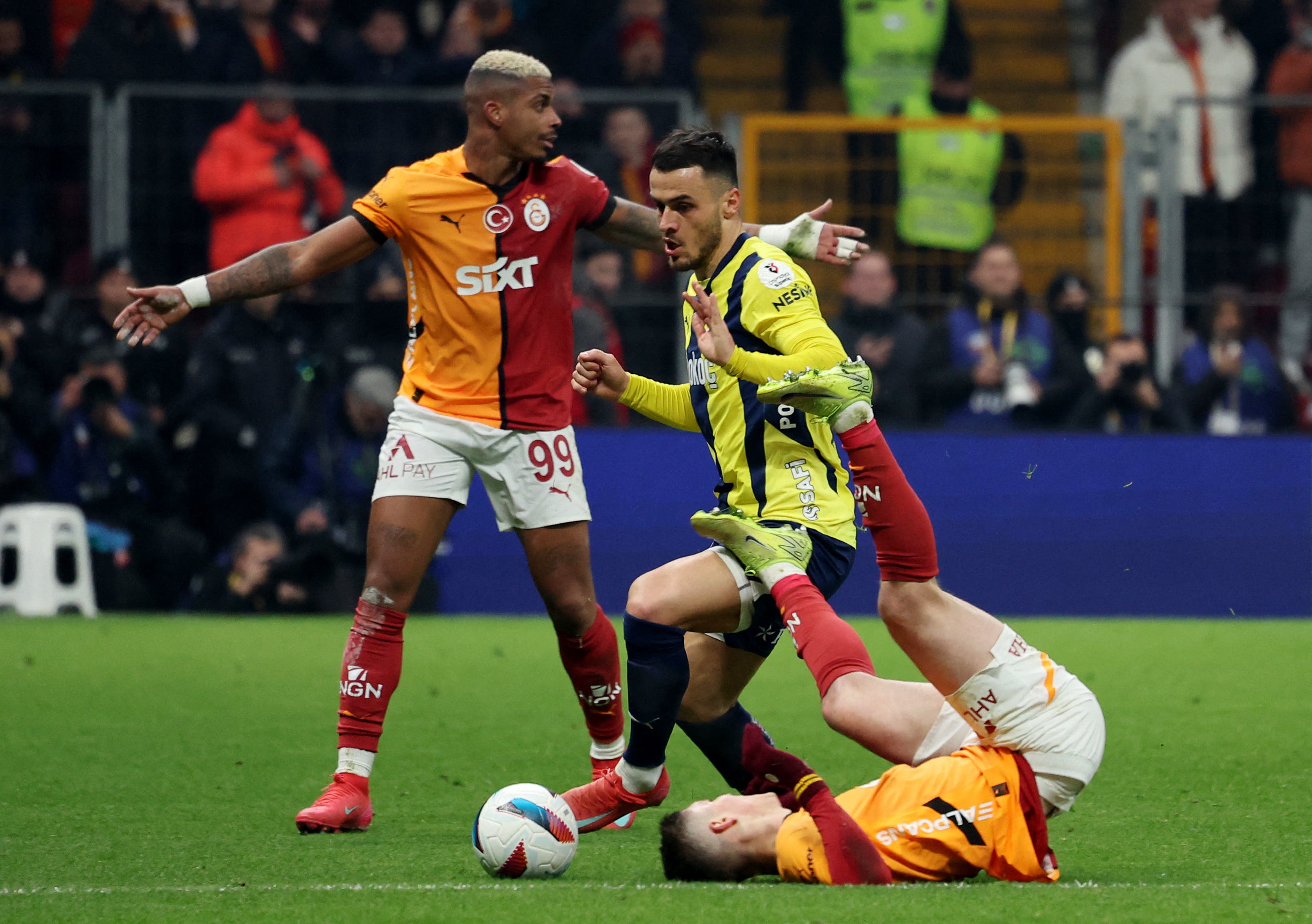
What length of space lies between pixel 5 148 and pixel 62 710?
18.1ft

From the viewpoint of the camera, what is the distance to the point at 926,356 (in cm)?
1227

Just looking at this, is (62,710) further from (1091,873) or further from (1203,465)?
(1203,465)

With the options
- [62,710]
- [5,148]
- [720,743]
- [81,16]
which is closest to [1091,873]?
[720,743]

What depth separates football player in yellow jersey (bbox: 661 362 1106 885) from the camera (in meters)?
4.80

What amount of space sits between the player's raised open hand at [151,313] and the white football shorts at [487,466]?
779 millimetres

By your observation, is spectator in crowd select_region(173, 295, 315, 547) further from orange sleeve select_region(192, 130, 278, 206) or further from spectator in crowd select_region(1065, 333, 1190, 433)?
spectator in crowd select_region(1065, 333, 1190, 433)

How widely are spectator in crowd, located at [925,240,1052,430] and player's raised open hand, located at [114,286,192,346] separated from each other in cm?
705

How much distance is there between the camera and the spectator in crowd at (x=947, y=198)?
40.9 ft

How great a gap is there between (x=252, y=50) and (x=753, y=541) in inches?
381

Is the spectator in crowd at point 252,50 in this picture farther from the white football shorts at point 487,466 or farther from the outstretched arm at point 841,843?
the outstretched arm at point 841,843

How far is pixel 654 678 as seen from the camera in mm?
5426

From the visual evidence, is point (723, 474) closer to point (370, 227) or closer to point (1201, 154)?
point (370, 227)

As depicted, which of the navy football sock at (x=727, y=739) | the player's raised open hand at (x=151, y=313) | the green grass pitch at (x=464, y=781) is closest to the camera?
the green grass pitch at (x=464, y=781)

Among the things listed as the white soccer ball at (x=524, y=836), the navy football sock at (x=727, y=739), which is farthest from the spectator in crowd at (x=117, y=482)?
the white soccer ball at (x=524, y=836)
